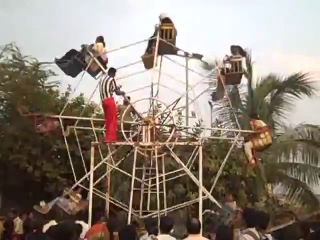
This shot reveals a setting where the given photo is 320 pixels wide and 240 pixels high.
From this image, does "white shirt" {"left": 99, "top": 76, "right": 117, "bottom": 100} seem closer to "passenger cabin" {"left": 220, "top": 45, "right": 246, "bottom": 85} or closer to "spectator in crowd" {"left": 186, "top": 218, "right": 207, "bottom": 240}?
"passenger cabin" {"left": 220, "top": 45, "right": 246, "bottom": 85}

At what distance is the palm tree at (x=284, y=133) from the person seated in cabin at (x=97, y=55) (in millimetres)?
5696

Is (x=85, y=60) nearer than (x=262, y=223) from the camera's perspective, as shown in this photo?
No

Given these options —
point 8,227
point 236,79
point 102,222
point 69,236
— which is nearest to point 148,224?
point 102,222

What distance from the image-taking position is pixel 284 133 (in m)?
17.8

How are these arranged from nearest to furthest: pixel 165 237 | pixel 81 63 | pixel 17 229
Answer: pixel 165 237 < pixel 17 229 < pixel 81 63

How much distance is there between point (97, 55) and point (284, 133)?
7.20 m

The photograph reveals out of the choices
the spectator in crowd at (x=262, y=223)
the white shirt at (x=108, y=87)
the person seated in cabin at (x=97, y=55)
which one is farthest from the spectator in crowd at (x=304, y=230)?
the person seated in cabin at (x=97, y=55)

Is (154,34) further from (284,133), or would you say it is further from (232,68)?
(284,133)

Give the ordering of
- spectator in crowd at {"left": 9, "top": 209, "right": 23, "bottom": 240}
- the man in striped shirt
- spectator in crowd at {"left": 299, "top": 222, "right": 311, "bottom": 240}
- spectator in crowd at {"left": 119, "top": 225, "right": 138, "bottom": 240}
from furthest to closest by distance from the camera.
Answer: the man in striped shirt, spectator in crowd at {"left": 9, "top": 209, "right": 23, "bottom": 240}, spectator in crowd at {"left": 119, "top": 225, "right": 138, "bottom": 240}, spectator in crowd at {"left": 299, "top": 222, "right": 311, "bottom": 240}

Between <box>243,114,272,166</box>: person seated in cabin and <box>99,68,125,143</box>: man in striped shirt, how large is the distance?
237 cm

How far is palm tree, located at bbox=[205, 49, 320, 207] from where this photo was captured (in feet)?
56.5

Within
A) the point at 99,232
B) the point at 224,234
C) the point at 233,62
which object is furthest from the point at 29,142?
the point at 224,234

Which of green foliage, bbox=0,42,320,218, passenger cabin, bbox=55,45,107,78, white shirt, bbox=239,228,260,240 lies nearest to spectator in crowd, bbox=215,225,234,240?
white shirt, bbox=239,228,260,240

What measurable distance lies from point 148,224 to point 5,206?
36.0 feet
